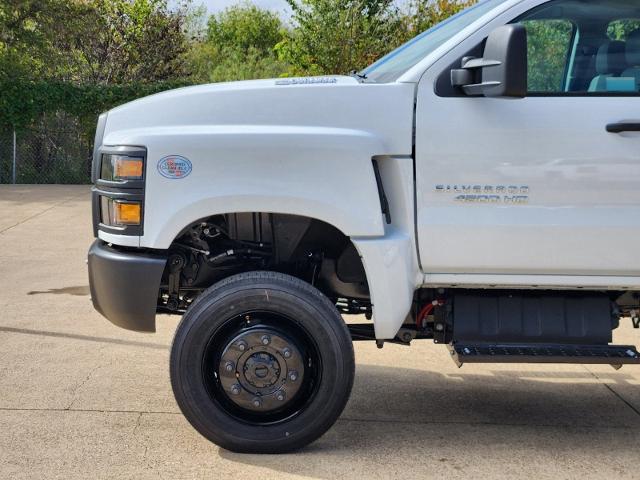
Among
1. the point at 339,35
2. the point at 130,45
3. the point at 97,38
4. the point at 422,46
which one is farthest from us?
the point at 130,45

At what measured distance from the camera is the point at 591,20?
183 inches

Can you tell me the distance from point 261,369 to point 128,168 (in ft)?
3.64

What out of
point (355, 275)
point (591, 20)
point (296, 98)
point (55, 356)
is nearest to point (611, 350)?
point (355, 275)

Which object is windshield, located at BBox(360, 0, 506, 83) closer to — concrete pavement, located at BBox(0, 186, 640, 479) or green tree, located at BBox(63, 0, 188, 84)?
concrete pavement, located at BBox(0, 186, 640, 479)

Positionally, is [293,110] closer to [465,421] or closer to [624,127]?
[624,127]

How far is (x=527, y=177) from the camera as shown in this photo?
438 centimetres

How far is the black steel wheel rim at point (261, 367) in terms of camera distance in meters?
4.46

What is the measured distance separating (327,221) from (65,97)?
629 inches

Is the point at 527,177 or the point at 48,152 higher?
the point at 527,177

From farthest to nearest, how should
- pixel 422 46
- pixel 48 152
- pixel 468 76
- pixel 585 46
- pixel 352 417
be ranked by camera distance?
pixel 48 152 < pixel 352 417 < pixel 422 46 < pixel 585 46 < pixel 468 76

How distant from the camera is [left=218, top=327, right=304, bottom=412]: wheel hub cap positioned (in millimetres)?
4457

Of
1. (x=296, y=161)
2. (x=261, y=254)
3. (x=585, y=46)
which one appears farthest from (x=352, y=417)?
(x=585, y=46)

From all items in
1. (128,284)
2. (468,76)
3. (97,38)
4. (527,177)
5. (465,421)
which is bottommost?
(465,421)

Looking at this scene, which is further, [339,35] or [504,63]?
[339,35]
